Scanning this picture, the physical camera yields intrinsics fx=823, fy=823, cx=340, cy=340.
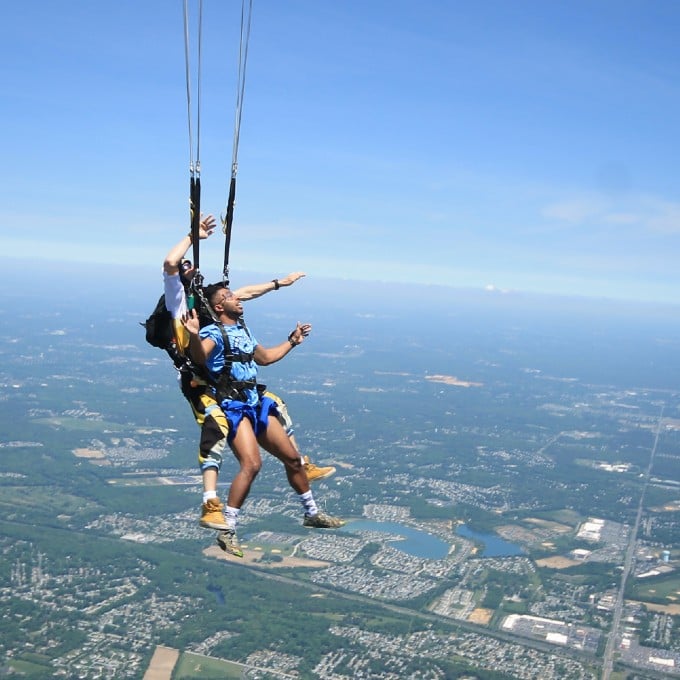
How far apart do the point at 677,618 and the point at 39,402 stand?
93.2 metres

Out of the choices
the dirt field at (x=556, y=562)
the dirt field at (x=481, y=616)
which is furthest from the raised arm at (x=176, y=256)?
the dirt field at (x=556, y=562)

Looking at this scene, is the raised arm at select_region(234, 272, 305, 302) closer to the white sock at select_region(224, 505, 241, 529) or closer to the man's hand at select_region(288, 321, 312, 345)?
the man's hand at select_region(288, 321, 312, 345)

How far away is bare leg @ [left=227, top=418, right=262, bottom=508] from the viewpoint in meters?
8.83

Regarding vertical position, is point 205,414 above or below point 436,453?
above

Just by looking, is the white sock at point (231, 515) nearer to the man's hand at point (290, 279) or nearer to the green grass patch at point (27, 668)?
the man's hand at point (290, 279)

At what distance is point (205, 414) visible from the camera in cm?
908

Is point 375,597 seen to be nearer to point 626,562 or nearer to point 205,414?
point 626,562

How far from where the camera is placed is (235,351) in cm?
897

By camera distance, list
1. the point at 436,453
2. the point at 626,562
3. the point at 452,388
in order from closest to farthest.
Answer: the point at 626,562, the point at 436,453, the point at 452,388

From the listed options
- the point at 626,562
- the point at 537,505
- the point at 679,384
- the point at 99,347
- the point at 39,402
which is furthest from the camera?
the point at 679,384

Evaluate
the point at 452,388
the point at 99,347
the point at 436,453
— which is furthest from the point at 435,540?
the point at 99,347

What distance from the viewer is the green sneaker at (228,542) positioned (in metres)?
8.39

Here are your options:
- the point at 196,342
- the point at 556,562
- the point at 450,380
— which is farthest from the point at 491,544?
the point at 450,380

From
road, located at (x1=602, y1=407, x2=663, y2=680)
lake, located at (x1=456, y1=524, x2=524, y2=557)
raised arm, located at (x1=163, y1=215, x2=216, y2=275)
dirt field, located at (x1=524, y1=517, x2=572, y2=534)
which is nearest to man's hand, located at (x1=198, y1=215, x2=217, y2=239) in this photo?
raised arm, located at (x1=163, y1=215, x2=216, y2=275)
